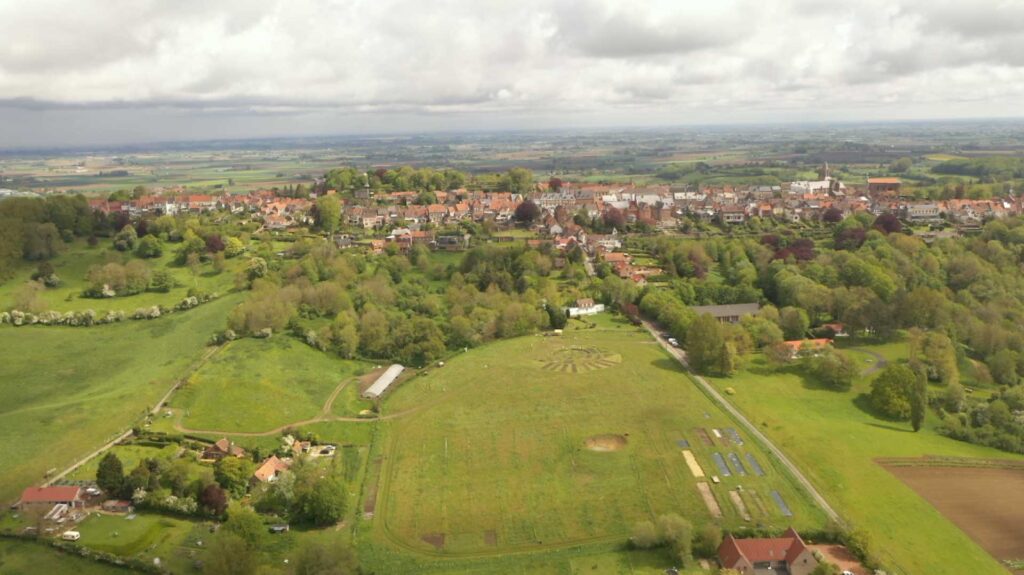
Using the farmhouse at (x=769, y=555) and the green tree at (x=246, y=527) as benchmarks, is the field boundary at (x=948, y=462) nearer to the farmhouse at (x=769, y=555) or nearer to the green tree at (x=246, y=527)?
the farmhouse at (x=769, y=555)

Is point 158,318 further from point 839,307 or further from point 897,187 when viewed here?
point 897,187

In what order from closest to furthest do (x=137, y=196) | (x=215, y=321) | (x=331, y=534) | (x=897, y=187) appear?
(x=331, y=534) → (x=215, y=321) → (x=137, y=196) → (x=897, y=187)

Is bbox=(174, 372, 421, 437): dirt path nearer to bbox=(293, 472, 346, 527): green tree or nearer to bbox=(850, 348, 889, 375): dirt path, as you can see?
bbox=(293, 472, 346, 527): green tree

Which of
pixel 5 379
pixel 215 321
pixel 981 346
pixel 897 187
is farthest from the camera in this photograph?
pixel 897 187

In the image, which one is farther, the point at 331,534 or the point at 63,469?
the point at 63,469

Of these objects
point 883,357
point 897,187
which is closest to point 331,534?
point 883,357

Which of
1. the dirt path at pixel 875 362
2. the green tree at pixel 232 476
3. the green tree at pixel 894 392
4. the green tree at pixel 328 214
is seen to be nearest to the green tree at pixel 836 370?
the dirt path at pixel 875 362

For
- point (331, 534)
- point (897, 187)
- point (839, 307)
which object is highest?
point (897, 187)

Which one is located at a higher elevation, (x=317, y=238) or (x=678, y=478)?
(x=317, y=238)
